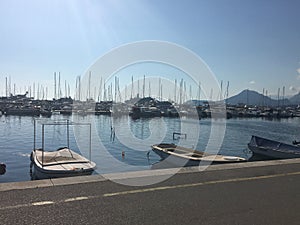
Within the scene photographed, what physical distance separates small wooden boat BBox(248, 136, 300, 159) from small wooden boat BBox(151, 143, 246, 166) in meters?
5.93

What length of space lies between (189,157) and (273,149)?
10829mm

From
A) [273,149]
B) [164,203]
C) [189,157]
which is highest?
[164,203]

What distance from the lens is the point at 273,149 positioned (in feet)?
83.9

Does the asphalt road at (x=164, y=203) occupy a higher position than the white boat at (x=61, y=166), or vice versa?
the asphalt road at (x=164, y=203)

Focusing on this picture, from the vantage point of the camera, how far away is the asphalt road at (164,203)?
4.57 meters

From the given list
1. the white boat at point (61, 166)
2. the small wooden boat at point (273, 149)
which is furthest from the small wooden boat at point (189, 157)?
the small wooden boat at point (273, 149)

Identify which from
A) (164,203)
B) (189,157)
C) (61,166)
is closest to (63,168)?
(61,166)

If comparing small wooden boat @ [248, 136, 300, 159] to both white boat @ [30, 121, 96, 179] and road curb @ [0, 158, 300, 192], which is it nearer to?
white boat @ [30, 121, 96, 179]

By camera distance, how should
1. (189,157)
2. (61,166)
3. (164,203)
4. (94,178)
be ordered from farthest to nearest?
(189,157), (61,166), (94,178), (164,203)

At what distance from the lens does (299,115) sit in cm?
11462

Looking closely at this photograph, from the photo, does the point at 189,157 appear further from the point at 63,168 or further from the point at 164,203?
the point at 164,203

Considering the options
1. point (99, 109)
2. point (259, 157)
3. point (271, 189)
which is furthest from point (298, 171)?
point (99, 109)

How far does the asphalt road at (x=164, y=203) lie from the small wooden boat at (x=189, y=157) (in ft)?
34.7

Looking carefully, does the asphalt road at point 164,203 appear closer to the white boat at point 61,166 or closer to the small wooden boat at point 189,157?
the white boat at point 61,166
